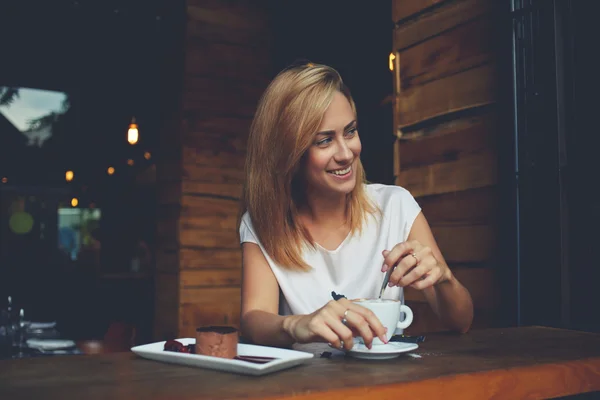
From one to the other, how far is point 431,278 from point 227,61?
371cm

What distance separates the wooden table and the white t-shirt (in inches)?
21.6

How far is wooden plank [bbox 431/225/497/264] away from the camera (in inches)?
88.4

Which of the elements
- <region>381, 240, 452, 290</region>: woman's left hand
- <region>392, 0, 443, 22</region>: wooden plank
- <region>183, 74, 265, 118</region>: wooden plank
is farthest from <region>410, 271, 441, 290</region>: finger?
<region>183, 74, 265, 118</region>: wooden plank

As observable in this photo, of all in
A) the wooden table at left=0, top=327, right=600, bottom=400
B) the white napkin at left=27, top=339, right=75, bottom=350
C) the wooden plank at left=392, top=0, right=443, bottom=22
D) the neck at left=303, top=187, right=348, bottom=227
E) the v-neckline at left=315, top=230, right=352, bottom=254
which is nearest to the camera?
the wooden table at left=0, top=327, right=600, bottom=400

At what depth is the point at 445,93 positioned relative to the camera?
8.07 feet

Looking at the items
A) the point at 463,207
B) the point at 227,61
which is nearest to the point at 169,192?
the point at 227,61

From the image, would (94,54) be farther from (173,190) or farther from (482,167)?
(482,167)

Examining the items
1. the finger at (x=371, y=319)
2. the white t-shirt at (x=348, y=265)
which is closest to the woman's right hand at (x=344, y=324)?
the finger at (x=371, y=319)

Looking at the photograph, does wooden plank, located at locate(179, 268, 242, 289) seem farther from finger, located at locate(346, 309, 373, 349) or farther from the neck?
finger, located at locate(346, 309, 373, 349)

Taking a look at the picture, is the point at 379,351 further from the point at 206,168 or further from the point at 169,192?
the point at 169,192

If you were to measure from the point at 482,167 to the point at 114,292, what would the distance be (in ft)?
21.6

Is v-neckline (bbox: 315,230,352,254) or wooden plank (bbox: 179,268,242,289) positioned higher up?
v-neckline (bbox: 315,230,352,254)

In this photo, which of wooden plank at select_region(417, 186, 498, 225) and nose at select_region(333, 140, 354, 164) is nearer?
nose at select_region(333, 140, 354, 164)

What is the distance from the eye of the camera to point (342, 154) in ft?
6.07
